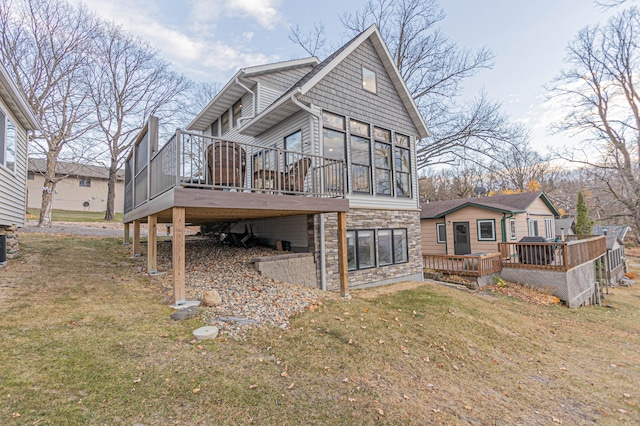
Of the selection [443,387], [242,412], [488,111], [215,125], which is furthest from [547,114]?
[242,412]

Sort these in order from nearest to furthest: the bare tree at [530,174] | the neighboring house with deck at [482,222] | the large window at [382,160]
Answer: the large window at [382,160], the neighboring house with deck at [482,222], the bare tree at [530,174]

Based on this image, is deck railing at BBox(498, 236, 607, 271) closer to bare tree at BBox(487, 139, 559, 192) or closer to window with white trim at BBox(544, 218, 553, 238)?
window with white trim at BBox(544, 218, 553, 238)

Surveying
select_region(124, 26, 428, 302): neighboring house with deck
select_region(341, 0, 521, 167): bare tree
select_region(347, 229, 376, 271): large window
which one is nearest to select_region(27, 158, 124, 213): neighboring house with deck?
select_region(124, 26, 428, 302): neighboring house with deck

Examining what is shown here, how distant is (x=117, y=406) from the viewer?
2514 millimetres

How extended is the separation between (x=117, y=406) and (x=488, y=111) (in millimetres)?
19026

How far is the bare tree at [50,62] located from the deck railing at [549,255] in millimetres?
20945

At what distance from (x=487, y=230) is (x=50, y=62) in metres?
22.9

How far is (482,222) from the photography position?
14.8 m

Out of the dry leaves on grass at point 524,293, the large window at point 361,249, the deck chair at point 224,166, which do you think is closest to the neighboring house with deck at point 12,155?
the deck chair at point 224,166

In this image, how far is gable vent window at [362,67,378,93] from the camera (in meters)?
9.35

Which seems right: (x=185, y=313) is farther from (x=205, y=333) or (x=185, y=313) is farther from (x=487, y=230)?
(x=487, y=230)

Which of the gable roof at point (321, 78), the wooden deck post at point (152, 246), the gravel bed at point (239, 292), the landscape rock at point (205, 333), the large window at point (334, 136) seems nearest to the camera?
the landscape rock at point (205, 333)

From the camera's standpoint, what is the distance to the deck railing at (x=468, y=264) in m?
11.2

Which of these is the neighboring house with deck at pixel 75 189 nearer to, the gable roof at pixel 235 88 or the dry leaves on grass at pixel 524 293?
the gable roof at pixel 235 88
